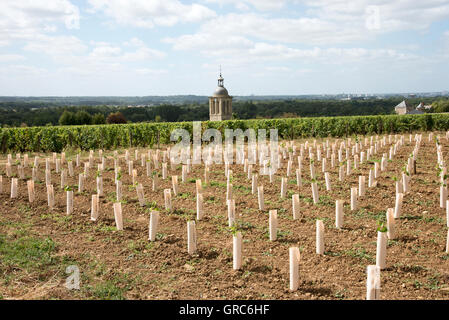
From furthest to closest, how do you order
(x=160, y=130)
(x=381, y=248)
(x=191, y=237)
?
(x=160, y=130)
(x=191, y=237)
(x=381, y=248)

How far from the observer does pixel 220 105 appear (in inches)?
2296

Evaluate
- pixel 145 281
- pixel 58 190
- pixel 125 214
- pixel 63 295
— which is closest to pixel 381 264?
pixel 145 281

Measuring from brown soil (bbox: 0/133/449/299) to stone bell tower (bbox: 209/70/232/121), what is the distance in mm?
47619

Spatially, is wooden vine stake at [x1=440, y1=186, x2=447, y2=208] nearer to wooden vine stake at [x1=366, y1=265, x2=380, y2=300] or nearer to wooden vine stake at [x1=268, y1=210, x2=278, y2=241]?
wooden vine stake at [x1=268, y1=210, x2=278, y2=241]

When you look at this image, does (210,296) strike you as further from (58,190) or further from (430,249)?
(58,190)

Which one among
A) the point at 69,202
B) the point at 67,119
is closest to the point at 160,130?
the point at 69,202

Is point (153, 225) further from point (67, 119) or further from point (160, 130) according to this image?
point (67, 119)

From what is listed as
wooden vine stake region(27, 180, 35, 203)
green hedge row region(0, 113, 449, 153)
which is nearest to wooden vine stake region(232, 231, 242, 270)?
wooden vine stake region(27, 180, 35, 203)

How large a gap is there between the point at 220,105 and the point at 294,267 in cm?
5360

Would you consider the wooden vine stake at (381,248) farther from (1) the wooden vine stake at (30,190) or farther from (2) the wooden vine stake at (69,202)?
(1) the wooden vine stake at (30,190)

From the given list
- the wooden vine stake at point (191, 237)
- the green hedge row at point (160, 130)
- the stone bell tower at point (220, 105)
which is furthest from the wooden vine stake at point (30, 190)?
the stone bell tower at point (220, 105)

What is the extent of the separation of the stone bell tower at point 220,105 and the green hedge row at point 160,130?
2919 centimetres

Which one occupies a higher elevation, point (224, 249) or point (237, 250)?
point (237, 250)

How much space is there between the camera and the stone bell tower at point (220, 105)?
5850cm
